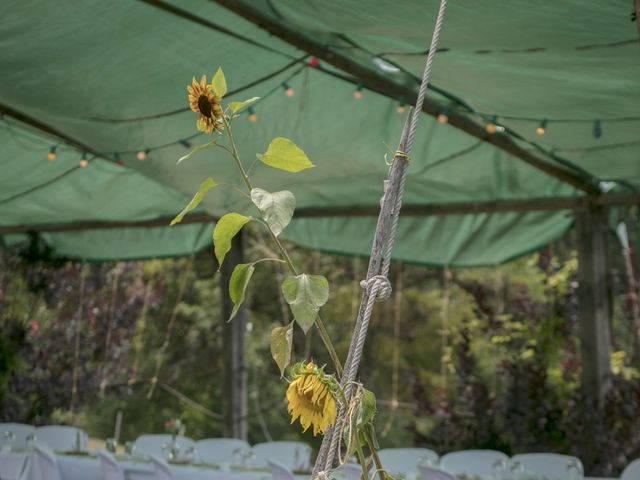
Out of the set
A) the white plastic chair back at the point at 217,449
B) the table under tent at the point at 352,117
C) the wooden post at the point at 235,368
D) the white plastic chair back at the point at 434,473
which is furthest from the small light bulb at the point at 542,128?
the wooden post at the point at 235,368

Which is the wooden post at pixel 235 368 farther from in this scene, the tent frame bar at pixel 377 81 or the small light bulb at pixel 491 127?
the small light bulb at pixel 491 127

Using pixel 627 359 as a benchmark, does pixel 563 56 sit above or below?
above

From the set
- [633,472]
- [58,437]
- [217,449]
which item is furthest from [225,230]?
[58,437]

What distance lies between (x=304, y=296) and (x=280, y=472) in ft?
15.5

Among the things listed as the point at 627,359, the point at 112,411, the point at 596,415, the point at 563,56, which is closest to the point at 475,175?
the point at 596,415

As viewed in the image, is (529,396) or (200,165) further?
(529,396)

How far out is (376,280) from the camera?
1537mm

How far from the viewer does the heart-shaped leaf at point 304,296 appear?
1.50 m

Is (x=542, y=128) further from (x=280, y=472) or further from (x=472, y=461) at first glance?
(x=472, y=461)

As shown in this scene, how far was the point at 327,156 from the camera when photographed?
696 centimetres

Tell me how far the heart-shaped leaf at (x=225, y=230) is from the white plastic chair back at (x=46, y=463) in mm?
5630

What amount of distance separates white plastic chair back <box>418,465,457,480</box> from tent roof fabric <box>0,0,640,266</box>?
1958mm

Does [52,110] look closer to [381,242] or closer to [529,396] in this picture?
[529,396]

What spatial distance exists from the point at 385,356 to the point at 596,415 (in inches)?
249
